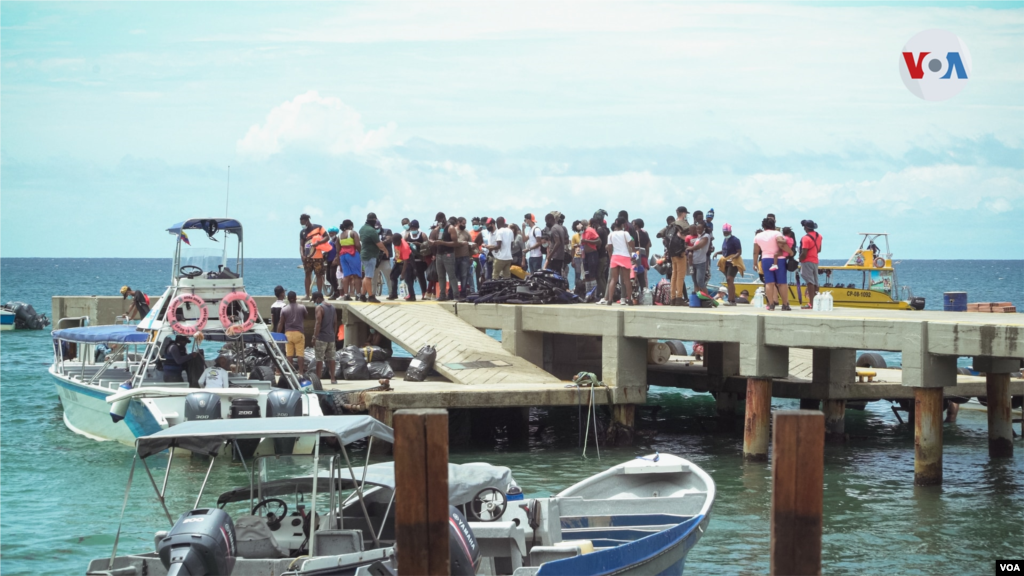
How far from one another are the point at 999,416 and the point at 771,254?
5.48 m

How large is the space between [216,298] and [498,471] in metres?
10.2

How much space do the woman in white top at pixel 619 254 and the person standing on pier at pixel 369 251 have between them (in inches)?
212

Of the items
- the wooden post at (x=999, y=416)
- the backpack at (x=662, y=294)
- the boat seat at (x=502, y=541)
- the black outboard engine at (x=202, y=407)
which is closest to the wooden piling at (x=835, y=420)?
the wooden post at (x=999, y=416)

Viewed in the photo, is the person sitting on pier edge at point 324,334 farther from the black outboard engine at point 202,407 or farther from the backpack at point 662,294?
the backpack at point 662,294

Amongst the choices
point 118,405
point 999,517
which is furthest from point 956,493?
point 118,405

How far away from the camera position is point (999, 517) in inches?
683

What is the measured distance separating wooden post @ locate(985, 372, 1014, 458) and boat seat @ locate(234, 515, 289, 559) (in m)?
15.0

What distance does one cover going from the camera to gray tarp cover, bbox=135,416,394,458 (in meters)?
10.8

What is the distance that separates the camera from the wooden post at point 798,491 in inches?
374

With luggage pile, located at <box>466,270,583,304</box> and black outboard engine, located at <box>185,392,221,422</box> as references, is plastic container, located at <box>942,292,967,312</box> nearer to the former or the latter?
luggage pile, located at <box>466,270,583,304</box>

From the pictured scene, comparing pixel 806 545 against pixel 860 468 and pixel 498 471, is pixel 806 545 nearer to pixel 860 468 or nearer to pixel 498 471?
pixel 498 471

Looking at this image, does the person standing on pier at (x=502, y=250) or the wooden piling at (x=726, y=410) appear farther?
the person standing on pier at (x=502, y=250)

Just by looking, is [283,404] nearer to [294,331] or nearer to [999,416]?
[294,331]

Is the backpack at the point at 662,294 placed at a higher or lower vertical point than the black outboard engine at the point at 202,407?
higher
